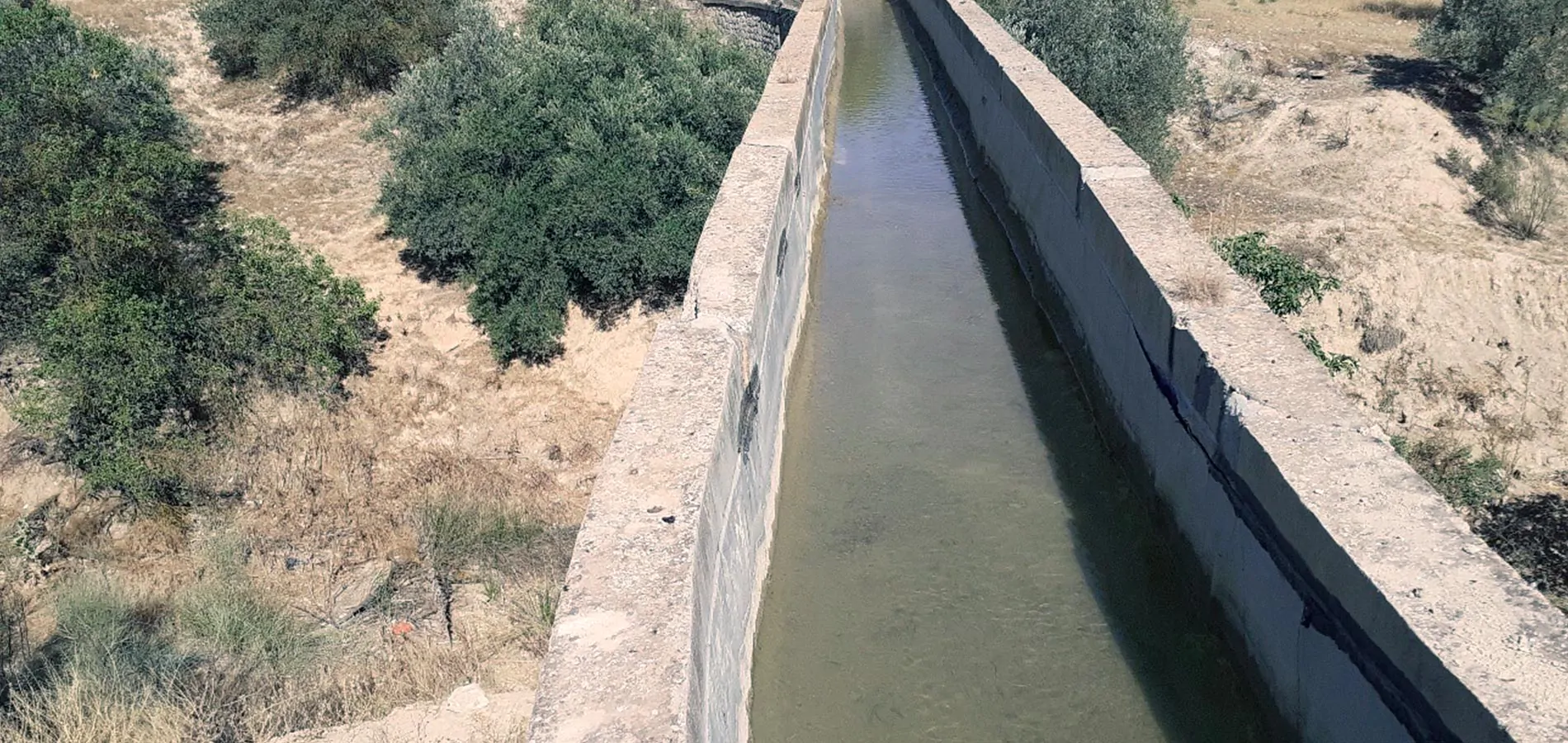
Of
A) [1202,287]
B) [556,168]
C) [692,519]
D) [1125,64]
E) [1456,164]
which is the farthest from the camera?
[1456,164]

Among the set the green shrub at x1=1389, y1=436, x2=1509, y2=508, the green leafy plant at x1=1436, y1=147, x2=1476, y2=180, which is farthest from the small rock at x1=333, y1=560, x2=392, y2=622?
the green leafy plant at x1=1436, y1=147, x2=1476, y2=180

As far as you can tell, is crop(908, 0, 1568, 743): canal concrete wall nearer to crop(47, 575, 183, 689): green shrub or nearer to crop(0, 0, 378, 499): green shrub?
crop(47, 575, 183, 689): green shrub

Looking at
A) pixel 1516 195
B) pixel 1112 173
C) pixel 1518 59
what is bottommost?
pixel 1516 195

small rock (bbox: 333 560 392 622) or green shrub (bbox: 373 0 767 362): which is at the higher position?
green shrub (bbox: 373 0 767 362)

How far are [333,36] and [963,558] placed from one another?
12333mm

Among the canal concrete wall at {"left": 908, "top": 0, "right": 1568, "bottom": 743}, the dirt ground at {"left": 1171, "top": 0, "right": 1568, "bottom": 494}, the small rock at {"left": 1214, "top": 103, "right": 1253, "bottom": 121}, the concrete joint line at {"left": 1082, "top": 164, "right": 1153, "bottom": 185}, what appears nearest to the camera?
the canal concrete wall at {"left": 908, "top": 0, "right": 1568, "bottom": 743}

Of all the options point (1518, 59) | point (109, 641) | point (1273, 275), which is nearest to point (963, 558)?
point (1273, 275)

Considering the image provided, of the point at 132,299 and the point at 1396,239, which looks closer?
the point at 132,299

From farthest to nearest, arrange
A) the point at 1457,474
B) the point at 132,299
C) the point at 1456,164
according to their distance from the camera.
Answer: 1. the point at 1456,164
2. the point at 132,299
3. the point at 1457,474

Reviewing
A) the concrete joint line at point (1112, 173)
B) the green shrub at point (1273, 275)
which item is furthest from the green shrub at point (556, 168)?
the green shrub at point (1273, 275)

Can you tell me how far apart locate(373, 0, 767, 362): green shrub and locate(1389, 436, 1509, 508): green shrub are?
6175 millimetres

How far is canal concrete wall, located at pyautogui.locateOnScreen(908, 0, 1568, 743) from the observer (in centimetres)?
332

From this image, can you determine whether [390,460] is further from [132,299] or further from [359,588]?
[132,299]

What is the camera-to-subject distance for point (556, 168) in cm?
1041
